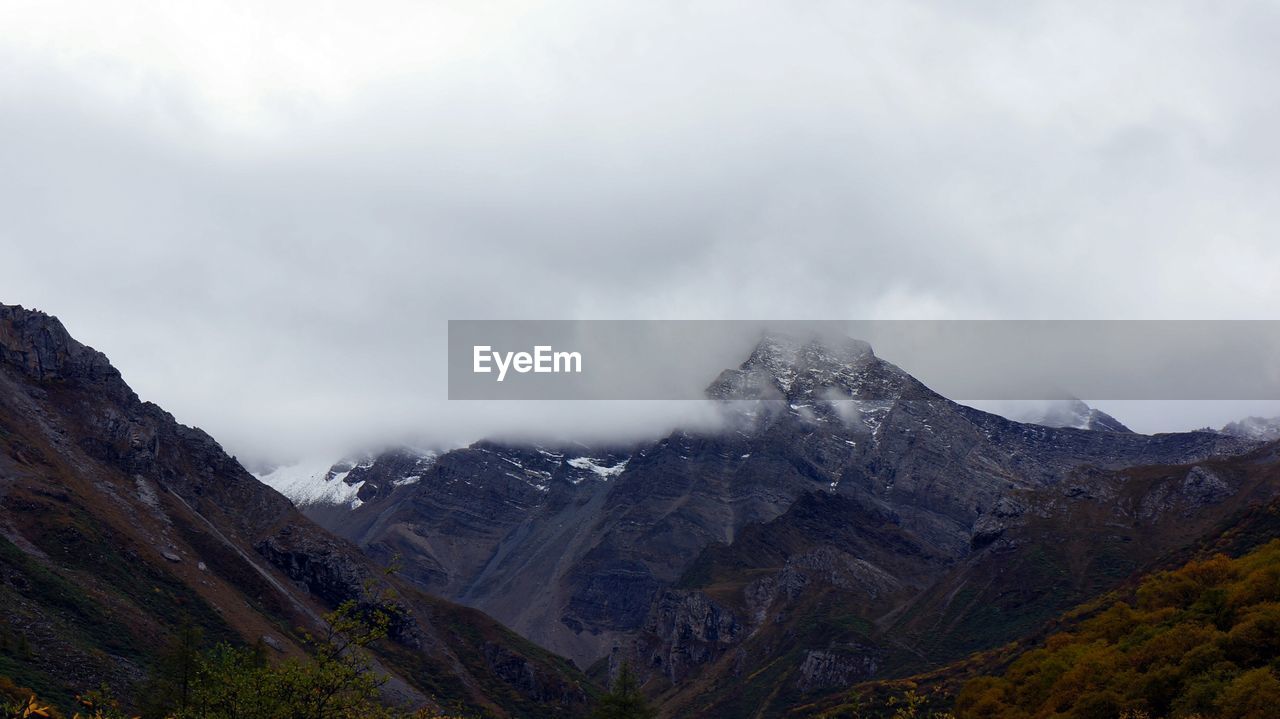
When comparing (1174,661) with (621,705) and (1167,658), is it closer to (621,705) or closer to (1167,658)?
(1167,658)

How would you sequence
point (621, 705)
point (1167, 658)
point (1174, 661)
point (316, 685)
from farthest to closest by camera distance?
point (621, 705) < point (1167, 658) < point (1174, 661) < point (316, 685)

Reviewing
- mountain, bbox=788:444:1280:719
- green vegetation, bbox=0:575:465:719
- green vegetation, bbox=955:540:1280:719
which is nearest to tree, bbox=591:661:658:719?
mountain, bbox=788:444:1280:719

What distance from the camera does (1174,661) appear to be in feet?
273

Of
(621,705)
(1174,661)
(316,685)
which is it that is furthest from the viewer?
(621,705)

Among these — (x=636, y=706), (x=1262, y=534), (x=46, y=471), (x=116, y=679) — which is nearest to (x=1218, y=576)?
(x=1262, y=534)

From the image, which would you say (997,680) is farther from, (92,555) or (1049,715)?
(92,555)

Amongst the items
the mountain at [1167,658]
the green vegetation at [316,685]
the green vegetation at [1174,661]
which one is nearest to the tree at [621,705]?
the mountain at [1167,658]

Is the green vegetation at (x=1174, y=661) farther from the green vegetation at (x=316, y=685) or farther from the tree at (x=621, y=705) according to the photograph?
the green vegetation at (x=316, y=685)

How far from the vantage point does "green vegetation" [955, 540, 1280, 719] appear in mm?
73312

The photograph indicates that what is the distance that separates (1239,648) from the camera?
259 feet

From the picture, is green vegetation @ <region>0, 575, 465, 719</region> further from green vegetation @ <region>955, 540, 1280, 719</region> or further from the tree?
the tree

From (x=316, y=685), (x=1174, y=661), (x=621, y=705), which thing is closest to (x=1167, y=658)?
(x=1174, y=661)

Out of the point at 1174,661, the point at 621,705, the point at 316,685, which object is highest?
the point at 316,685

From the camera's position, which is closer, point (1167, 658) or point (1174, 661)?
point (1174, 661)
